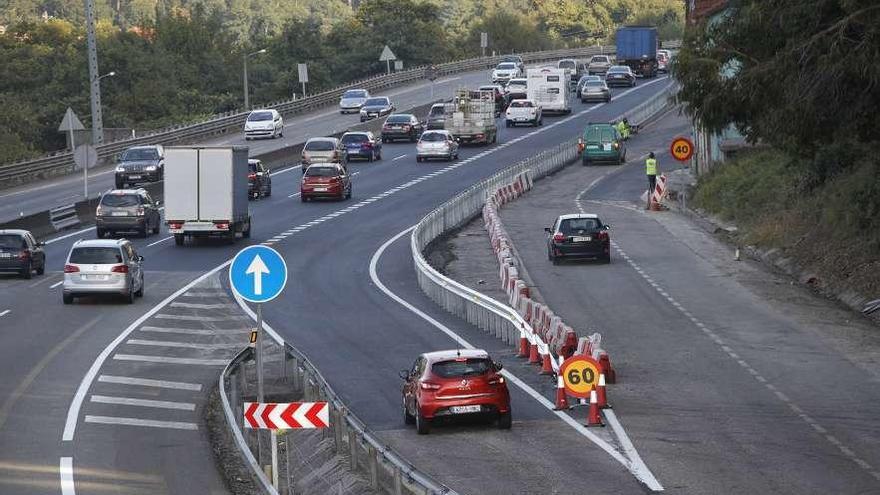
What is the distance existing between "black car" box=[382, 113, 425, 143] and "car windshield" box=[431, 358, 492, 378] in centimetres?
6395

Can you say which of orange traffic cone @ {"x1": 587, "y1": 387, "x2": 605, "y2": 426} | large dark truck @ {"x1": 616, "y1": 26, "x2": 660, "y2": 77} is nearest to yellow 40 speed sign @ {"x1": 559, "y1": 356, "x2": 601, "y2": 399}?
orange traffic cone @ {"x1": 587, "y1": 387, "x2": 605, "y2": 426}

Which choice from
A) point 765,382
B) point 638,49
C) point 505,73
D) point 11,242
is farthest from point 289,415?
point 638,49

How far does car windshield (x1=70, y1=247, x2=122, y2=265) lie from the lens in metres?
39.5

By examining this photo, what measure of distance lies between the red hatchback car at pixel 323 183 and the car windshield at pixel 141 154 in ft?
30.0

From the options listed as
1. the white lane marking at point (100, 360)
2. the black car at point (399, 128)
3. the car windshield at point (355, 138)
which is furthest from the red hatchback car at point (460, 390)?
the black car at point (399, 128)

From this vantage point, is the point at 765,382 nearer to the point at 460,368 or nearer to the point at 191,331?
the point at 460,368

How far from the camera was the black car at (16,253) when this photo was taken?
44.9 m

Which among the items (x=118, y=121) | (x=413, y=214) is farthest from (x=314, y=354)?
(x=118, y=121)

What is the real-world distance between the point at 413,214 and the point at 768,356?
31949 millimetres

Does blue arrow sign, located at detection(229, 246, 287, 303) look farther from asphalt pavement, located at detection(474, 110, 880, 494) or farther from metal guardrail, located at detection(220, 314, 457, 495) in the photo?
asphalt pavement, located at detection(474, 110, 880, 494)

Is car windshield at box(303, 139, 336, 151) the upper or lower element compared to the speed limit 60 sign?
lower

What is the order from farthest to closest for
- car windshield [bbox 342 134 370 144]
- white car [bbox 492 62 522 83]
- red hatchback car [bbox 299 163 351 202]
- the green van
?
white car [bbox 492 62 522 83] → car windshield [bbox 342 134 370 144] → the green van → red hatchback car [bbox 299 163 351 202]

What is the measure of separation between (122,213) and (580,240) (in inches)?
681

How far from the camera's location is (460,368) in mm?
24000
